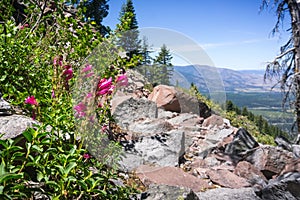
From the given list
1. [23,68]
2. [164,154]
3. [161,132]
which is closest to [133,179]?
[164,154]

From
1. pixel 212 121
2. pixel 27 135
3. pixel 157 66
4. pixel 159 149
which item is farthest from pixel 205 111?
pixel 27 135

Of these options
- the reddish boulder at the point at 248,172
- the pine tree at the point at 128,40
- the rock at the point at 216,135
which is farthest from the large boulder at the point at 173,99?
the reddish boulder at the point at 248,172

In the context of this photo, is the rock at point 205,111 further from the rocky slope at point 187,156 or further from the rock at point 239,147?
the rock at point 239,147

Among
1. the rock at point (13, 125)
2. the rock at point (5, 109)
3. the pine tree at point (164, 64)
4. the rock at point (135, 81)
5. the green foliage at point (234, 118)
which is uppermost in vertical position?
the pine tree at point (164, 64)

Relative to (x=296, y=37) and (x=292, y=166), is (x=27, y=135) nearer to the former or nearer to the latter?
(x=292, y=166)

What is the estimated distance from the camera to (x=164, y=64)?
276cm

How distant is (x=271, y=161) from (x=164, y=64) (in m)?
2.15

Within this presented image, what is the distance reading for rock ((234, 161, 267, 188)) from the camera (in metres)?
3.33

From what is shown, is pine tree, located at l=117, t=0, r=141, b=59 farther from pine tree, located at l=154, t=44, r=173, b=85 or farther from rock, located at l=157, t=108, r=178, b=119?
rock, located at l=157, t=108, r=178, b=119

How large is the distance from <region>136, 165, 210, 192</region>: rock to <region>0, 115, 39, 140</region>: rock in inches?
58.6

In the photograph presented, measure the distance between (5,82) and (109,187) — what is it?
116 centimetres

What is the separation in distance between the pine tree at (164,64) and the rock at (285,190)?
1541mm

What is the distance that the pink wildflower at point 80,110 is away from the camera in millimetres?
1776

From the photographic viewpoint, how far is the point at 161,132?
3416 millimetres
